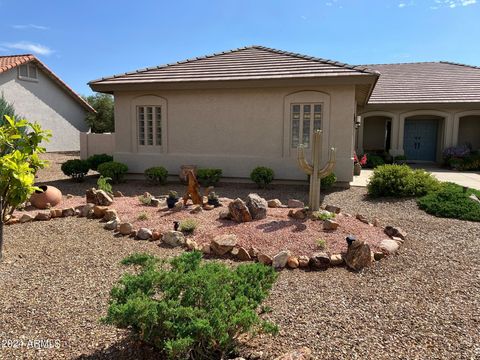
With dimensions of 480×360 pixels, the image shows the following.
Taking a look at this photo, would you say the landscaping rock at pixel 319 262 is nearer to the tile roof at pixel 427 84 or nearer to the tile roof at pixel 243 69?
the tile roof at pixel 243 69

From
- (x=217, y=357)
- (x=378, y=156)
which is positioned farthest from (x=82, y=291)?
(x=378, y=156)

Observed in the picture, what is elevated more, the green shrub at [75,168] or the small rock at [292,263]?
the green shrub at [75,168]

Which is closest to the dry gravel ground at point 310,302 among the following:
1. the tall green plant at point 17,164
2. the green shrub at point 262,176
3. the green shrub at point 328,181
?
the tall green plant at point 17,164

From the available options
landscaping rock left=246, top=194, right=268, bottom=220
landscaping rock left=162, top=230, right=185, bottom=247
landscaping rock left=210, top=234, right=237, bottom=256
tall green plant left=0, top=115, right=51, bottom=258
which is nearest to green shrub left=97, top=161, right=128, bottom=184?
tall green plant left=0, top=115, right=51, bottom=258

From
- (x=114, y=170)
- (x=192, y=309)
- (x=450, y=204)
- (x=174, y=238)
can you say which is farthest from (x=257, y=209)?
(x=114, y=170)

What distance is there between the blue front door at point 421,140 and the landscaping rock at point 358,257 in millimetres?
17404

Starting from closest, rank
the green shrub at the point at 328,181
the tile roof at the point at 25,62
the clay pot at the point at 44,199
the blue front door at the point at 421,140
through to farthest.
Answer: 1. the clay pot at the point at 44,199
2. the green shrub at the point at 328,181
3. the blue front door at the point at 421,140
4. the tile roof at the point at 25,62

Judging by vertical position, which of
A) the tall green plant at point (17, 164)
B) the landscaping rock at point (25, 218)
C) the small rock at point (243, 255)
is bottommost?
the small rock at point (243, 255)

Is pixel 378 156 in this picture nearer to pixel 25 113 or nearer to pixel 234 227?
pixel 234 227

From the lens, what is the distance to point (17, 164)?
4.50 m

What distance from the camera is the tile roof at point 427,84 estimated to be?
60.6ft

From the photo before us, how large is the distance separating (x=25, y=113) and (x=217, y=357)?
25.9m

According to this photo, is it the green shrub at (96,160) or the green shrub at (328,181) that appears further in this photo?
the green shrub at (96,160)

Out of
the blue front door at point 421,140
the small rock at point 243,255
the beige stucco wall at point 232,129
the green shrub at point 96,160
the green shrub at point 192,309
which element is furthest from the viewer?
the blue front door at point 421,140
